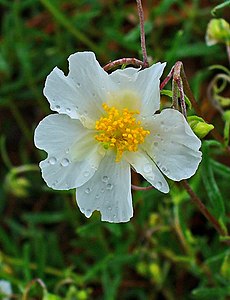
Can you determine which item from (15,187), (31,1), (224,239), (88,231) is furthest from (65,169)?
(31,1)

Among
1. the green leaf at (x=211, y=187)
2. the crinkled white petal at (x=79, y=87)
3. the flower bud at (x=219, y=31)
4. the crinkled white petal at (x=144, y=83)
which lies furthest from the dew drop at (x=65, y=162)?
the flower bud at (x=219, y=31)

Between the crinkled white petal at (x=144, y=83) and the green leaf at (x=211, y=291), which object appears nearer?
the crinkled white petal at (x=144, y=83)

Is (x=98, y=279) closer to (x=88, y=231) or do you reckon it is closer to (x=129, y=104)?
(x=88, y=231)

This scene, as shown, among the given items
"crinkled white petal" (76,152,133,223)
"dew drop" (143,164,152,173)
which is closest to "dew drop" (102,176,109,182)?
"crinkled white petal" (76,152,133,223)

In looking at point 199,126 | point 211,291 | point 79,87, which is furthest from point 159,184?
point 211,291

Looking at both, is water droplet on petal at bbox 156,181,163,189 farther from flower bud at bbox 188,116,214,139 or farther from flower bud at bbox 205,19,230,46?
flower bud at bbox 205,19,230,46

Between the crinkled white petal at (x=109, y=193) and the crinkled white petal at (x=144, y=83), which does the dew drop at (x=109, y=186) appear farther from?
the crinkled white petal at (x=144, y=83)

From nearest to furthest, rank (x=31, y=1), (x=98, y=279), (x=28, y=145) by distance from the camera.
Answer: (x=98, y=279), (x=31, y=1), (x=28, y=145)
